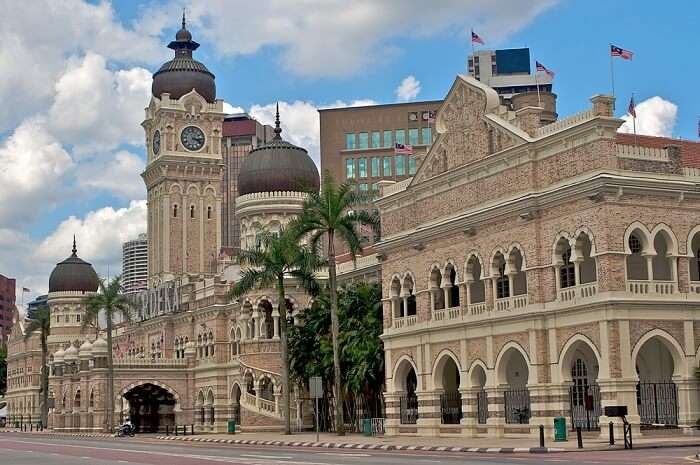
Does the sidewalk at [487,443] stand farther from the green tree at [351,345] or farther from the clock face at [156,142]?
the clock face at [156,142]

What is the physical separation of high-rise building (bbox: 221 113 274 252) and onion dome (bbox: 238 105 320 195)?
98.6 m

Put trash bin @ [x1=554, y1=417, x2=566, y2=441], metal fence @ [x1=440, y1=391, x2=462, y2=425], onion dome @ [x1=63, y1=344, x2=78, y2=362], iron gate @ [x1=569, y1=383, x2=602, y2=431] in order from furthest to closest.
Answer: onion dome @ [x1=63, y1=344, x2=78, y2=362]
metal fence @ [x1=440, y1=391, x2=462, y2=425]
iron gate @ [x1=569, y1=383, x2=602, y2=431]
trash bin @ [x1=554, y1=417, x2=566, y2=441]

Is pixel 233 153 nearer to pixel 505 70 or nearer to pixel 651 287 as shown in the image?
pixel 505 70

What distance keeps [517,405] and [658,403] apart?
230 inches

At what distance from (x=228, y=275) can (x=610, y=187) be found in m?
39.9

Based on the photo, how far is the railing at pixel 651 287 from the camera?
3625 cm

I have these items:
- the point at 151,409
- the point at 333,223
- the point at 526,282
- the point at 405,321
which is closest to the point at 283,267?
the point at 333,223

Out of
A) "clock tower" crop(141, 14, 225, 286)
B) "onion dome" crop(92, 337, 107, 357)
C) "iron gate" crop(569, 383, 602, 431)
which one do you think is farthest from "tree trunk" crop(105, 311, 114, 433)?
"iron gate" crop(569, 383, 602, 431)

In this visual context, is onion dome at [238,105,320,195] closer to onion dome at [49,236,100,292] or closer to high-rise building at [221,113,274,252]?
onion dome at [49,236,100,292]

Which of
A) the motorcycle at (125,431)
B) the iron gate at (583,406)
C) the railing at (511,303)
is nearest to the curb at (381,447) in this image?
the iron gate at (583,406)

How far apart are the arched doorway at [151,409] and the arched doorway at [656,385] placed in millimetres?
42229

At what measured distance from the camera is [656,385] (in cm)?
3806

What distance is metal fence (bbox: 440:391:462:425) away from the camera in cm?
4544

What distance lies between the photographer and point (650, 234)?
3675 centimetres
